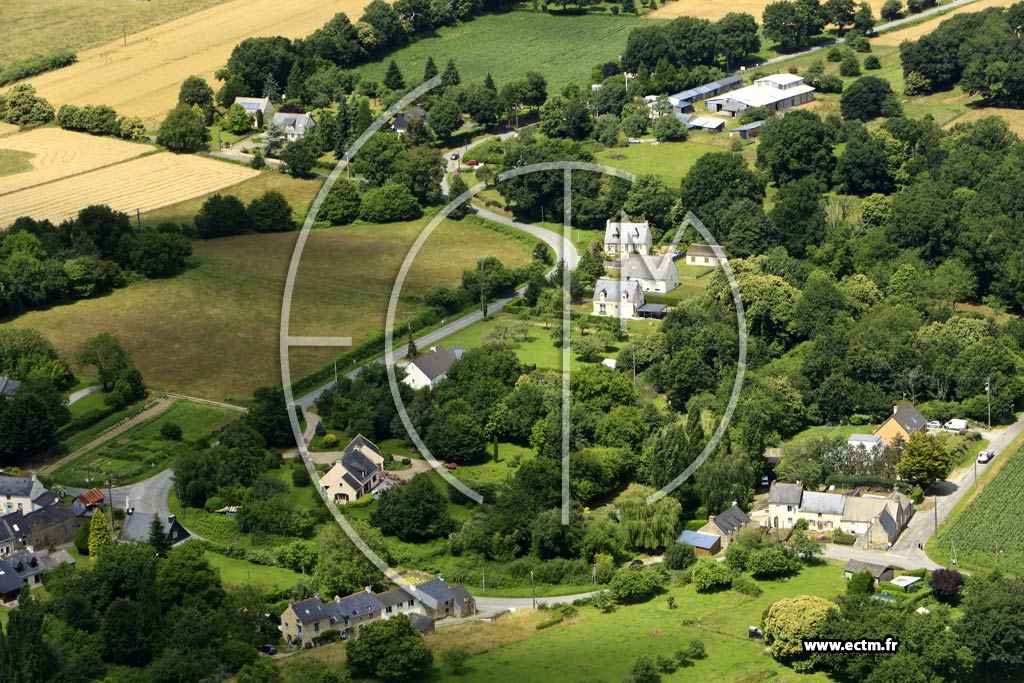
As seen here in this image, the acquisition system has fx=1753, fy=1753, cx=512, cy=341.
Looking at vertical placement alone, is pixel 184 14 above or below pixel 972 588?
above

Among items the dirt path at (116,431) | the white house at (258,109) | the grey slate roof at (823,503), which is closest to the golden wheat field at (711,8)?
the white house at (258,109)

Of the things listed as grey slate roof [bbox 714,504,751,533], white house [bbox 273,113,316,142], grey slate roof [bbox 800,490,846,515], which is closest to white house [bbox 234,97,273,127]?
white house [bbox 273,113,316,142]

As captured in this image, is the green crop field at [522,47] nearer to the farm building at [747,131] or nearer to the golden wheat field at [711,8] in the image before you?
the golden wheat field at [711,8]

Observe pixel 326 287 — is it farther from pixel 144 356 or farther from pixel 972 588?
pixel 972 588

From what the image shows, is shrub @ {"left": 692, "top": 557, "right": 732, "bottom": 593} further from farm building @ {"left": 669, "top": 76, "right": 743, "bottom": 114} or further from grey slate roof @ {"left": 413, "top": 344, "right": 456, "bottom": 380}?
farm building @ {"left": 669, "top": 76, "right": 743, "bottom": 114}

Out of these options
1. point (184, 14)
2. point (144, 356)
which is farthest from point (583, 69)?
point (144, 356)

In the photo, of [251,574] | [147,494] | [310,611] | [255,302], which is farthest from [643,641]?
[255,302]

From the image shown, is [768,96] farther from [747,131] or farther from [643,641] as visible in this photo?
[643,641]
